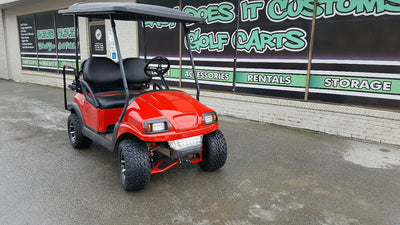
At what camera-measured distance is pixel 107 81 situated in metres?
4.72

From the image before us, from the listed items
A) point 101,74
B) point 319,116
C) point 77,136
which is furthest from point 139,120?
point 319,116

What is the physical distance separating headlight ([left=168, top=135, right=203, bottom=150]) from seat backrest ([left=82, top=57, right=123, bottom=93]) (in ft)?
6.28

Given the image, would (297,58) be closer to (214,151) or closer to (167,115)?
A: (214,151)

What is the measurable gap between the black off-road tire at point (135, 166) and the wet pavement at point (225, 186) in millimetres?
160

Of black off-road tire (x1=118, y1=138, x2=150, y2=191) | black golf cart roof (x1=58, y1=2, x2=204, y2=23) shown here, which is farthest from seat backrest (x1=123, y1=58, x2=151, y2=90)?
black off-road tire (x1=118, y1=138, x2=150, y2=191)

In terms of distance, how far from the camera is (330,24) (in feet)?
18.5

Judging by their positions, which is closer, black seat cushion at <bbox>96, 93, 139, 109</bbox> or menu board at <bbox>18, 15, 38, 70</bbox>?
black seat cushion at <bbox>96, 93, 139, 109</bbox>

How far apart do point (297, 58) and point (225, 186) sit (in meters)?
3.59

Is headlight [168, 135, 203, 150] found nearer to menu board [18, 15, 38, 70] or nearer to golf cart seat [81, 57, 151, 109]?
golf cart seat [81, 57, 151, 109]

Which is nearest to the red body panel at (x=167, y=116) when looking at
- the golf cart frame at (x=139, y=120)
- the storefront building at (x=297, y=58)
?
the golf cart frame at (x=139, y=120)

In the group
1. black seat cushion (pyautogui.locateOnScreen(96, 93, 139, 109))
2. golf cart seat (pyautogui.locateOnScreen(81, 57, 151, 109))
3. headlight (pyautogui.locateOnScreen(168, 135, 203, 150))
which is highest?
golf cart seat (pyautogui.locateOnScreen(81, 57, 151, 109))

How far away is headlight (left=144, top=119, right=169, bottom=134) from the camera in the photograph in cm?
325

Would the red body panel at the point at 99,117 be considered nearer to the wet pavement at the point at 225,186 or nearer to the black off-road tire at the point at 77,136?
the black off-road tire at the point at 77,136

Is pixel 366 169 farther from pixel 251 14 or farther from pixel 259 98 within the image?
pixel 251 14
